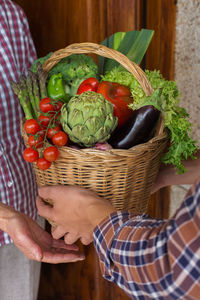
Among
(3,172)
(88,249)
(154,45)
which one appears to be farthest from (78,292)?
(154,45)

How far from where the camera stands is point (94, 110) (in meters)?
0.88

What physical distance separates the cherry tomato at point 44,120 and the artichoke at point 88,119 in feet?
0.19

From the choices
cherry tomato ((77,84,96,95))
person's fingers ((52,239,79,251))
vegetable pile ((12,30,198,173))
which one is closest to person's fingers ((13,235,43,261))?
person's fingers ((52,239,79,251))

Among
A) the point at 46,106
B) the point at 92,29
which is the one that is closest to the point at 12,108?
the point at 46,106

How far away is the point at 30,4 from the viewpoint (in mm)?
1768

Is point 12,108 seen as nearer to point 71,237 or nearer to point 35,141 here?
point 35,141

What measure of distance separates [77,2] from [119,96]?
2.55ft

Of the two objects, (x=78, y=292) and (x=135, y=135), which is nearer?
(x=135, y=135)

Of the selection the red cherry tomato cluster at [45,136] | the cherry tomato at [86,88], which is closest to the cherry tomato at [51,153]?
the red cherry tomato cluster at [45,136]

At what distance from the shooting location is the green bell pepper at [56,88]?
3.46 ft

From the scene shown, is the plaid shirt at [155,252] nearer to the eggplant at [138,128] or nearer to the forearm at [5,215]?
the eggplant at [138,128]

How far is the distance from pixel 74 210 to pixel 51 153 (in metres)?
0.17

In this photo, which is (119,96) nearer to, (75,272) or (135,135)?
(135,135)

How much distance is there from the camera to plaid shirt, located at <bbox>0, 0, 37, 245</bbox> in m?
1.23
